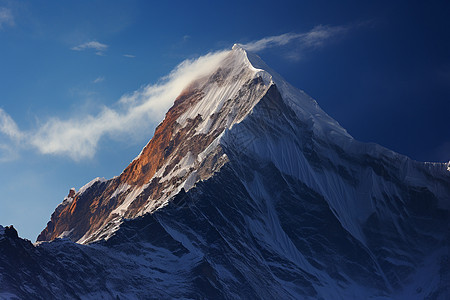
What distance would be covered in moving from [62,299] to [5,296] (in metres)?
13.4

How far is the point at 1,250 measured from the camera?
199 metres

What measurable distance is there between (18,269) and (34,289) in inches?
187

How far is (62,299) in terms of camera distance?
7844 inches

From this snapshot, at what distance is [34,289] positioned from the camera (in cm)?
19612

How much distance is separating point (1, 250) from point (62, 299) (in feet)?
39.2

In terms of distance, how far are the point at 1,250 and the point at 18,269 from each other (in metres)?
3.91

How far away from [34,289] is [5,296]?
28.8 ft

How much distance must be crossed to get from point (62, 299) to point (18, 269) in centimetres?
813

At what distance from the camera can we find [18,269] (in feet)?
652

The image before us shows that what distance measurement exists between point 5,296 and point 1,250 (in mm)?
12676
